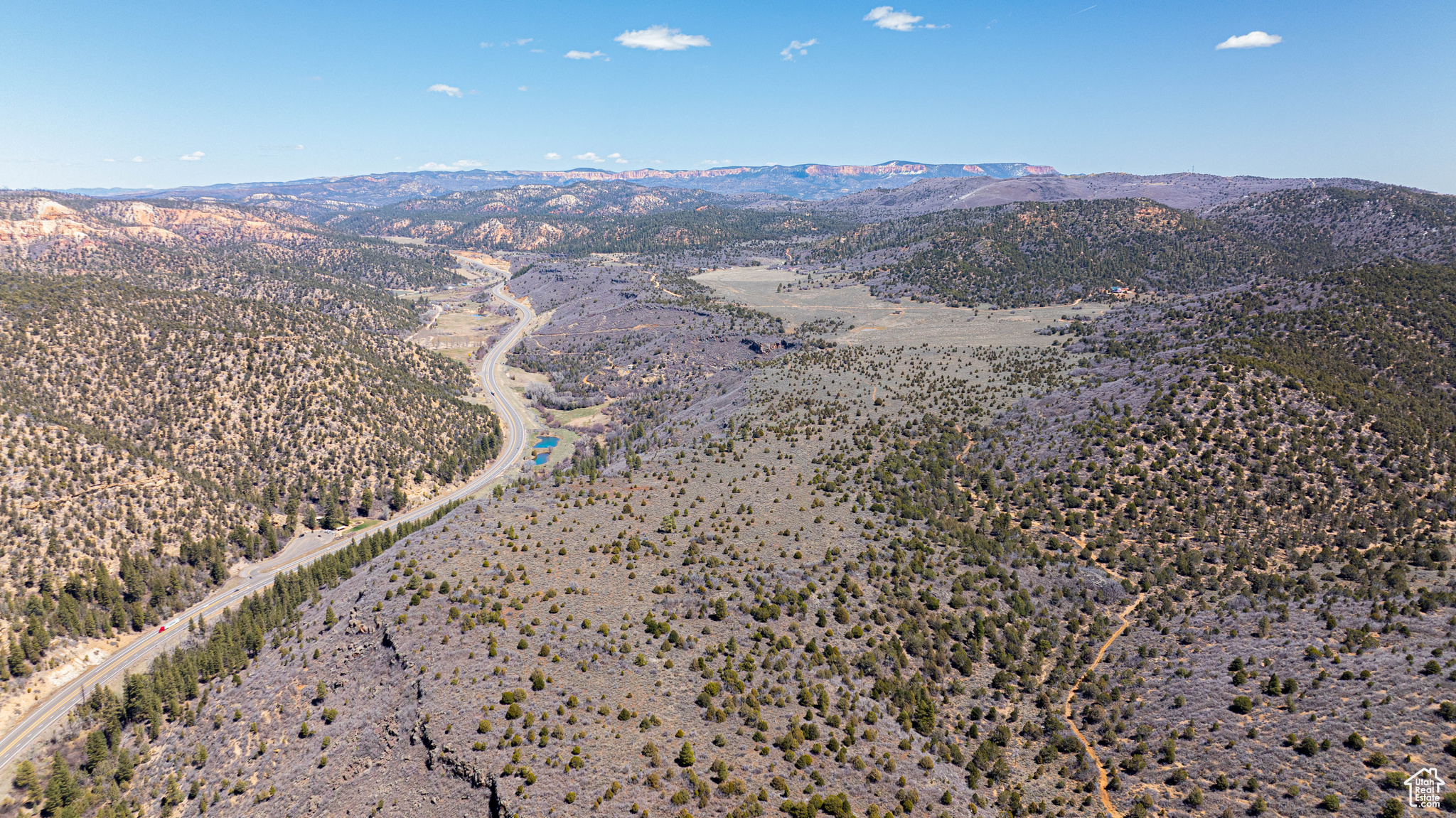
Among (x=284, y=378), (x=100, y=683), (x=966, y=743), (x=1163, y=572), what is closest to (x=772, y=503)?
(x=966, y=743)

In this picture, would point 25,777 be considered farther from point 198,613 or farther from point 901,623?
point 901,623

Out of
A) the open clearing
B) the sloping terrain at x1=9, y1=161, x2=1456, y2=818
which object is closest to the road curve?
the sloping terrain at x1=9, y1=161, x2=1456, y2=818

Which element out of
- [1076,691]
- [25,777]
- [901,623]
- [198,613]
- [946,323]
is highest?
[946,323]

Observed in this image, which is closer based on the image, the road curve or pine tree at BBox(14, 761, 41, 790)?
pine tree at BBox(14, 761, 41, 790)

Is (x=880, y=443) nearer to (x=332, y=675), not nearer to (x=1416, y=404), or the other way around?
(x=1416, y=404)

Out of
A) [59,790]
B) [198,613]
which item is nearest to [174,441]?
[198,613]

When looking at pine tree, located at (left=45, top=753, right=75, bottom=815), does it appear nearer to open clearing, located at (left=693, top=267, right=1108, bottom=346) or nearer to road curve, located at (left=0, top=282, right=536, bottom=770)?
road curve, located at (left=0, top=282, right=536, bottom=770)
